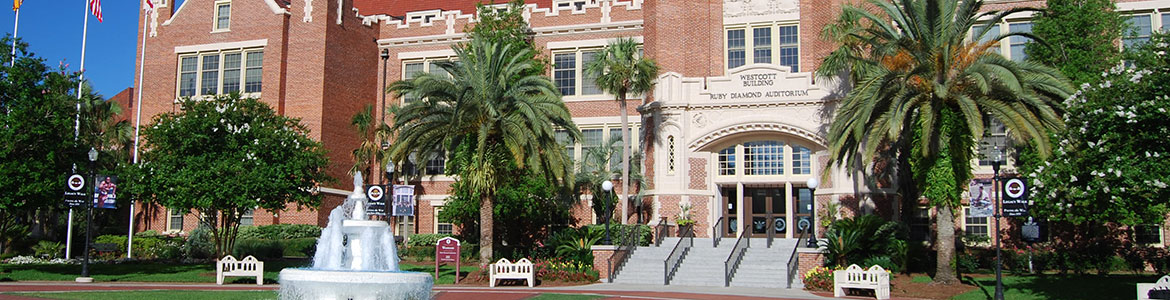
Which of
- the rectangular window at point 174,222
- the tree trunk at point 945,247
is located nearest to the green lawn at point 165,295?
the tree trunk at point 945,247

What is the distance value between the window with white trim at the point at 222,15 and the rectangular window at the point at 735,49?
22036 mm

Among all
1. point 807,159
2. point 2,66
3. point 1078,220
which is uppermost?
point 2,66

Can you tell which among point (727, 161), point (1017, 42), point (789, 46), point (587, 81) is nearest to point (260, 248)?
point (587, 81)

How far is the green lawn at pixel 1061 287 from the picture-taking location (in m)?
20.5

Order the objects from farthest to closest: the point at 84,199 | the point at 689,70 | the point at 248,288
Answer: the point at 689,70
the point at 84,199
the point at 248,288

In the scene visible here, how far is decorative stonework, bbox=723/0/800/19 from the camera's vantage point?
1299 inches

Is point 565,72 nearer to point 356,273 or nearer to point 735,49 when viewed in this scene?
point 735,49

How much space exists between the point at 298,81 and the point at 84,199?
14.7 m

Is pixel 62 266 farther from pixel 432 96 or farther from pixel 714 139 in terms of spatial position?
pixel 714 139

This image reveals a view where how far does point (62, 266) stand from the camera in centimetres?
2989

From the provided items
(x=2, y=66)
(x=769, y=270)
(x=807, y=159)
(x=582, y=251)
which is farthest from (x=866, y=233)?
(x=2, y=66)

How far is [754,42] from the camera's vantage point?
33.2 metres

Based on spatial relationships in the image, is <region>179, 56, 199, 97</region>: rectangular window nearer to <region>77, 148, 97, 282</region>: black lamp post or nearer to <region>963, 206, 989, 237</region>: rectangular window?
<region>77, 148, 97, 282</region>: black lamp post

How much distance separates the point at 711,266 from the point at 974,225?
1080 centimetres
